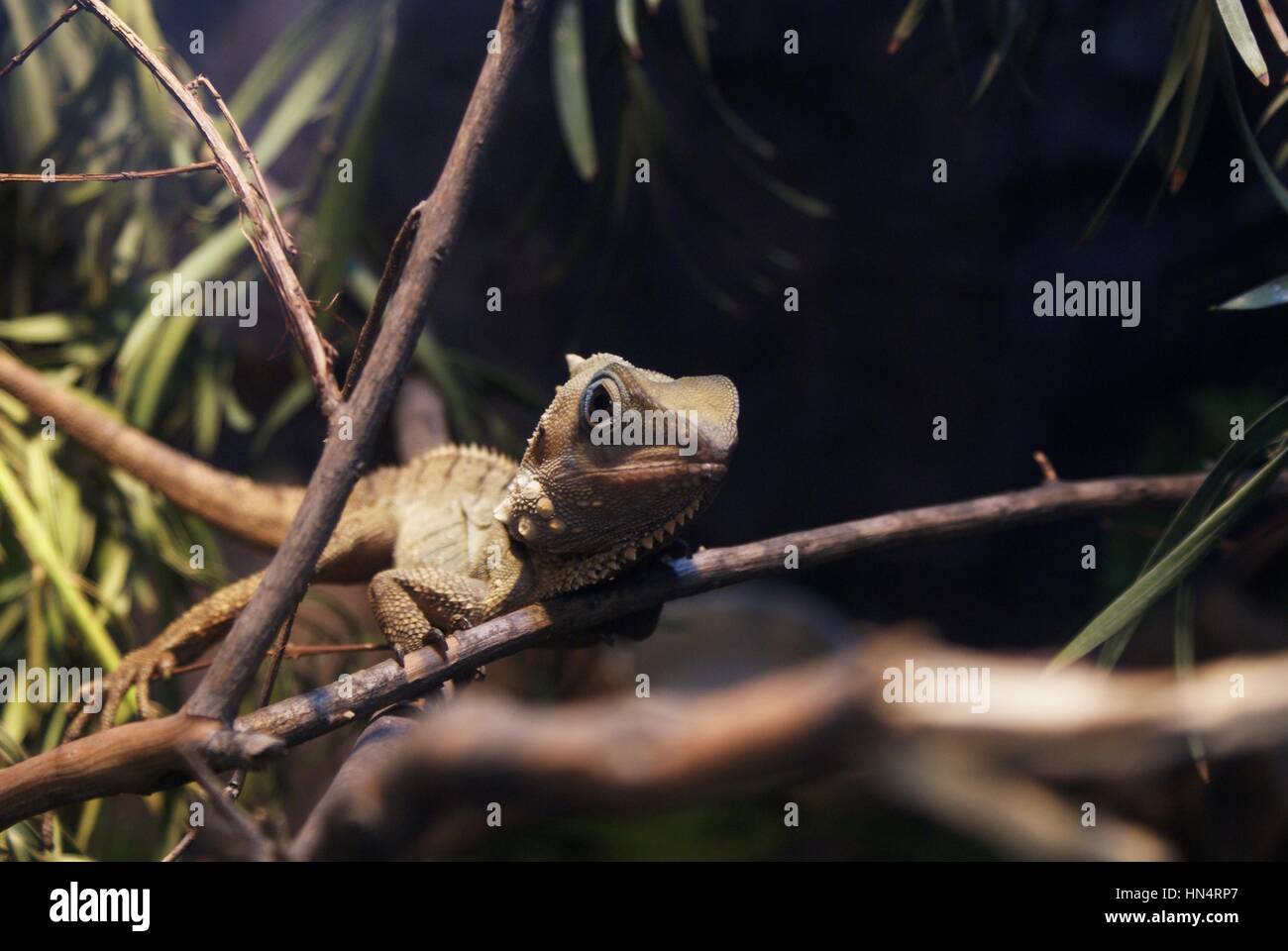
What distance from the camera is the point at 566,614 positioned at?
1.85 meters

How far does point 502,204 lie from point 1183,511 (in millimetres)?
3344

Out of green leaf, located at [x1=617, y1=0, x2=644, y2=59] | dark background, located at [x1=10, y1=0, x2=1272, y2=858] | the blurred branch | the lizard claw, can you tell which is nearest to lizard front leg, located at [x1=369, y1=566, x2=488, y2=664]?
the lizard claw

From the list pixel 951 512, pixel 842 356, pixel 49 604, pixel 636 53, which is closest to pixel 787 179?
pixel 842 356

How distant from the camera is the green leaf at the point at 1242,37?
6.25 ft

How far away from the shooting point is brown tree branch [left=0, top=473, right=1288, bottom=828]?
142 centimetres

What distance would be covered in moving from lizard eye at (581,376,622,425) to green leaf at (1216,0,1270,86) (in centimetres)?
148

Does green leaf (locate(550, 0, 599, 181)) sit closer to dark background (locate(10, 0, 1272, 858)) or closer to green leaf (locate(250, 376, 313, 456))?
dark background (locate(10, 0, 1272, 858))

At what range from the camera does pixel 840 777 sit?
2.68ft

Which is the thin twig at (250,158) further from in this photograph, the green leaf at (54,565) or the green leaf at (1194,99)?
the green leaf at (1194,99)

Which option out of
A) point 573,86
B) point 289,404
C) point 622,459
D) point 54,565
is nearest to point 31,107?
point 289,404

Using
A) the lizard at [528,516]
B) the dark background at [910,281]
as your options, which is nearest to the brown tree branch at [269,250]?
the lizard at [528,516]

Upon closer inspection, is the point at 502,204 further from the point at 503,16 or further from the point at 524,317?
the point at 503,16

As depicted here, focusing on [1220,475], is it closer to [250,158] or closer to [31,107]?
[250,158]
